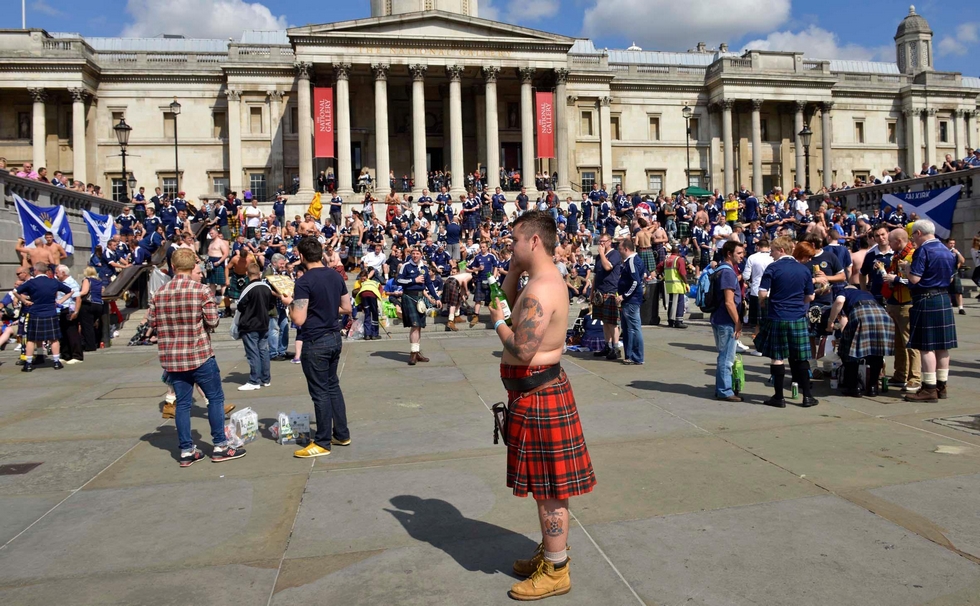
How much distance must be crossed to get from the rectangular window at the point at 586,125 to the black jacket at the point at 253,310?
153 feet

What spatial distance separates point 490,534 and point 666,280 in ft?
41.1

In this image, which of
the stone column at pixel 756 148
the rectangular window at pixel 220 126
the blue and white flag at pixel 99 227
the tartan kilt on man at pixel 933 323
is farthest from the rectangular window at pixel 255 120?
the tartan kilt on man at pixel 933 323

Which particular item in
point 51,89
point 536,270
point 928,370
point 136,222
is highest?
point 51,89

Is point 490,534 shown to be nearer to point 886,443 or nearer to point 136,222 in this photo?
point 886,443

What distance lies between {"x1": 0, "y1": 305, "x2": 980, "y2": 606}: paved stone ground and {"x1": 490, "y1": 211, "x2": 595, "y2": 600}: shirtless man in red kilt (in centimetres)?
24

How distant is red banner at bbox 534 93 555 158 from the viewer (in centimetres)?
4550

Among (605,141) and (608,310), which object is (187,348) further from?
(605,141)

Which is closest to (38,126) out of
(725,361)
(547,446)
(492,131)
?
(492,131)

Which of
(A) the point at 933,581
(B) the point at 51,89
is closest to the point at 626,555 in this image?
(A) the point at 933,581

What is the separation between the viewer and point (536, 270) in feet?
13.0

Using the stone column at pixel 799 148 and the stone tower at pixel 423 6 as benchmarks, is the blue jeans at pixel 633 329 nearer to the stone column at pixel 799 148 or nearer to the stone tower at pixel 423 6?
the stone tower at pixel 423 6

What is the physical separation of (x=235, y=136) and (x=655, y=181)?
31244mm

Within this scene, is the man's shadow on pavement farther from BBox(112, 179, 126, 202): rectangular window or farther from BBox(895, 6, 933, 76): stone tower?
BBox(895, 6, 933, 76): stone tower

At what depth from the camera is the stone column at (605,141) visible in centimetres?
5319
